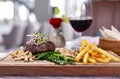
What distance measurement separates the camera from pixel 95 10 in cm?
353

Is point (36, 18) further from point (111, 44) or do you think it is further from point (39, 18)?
point (111, 44)

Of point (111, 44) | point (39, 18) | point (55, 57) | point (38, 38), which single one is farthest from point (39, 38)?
point (39, 18)

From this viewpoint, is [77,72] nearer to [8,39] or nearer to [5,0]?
[8,39]

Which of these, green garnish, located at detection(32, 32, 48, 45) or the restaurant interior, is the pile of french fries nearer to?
green garnish, located at detection(32, 32, 48, 45)

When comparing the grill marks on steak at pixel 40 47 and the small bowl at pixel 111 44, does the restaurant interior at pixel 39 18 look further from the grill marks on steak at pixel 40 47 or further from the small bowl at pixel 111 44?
the grill marks on steak at pixel 40 47

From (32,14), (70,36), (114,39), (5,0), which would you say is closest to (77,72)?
(114,39)

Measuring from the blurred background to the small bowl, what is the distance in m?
2.11

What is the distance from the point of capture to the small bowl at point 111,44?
916 millimetres

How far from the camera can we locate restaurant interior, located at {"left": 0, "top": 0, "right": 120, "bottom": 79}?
3523 millimetres

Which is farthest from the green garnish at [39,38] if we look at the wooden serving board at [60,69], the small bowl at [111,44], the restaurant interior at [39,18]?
the restaurant interior at [39,18]

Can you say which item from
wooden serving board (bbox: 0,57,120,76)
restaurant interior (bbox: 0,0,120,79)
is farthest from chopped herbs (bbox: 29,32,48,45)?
restaurant interior (bbox: 0,0,120,79)

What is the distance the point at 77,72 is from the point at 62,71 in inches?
1.7

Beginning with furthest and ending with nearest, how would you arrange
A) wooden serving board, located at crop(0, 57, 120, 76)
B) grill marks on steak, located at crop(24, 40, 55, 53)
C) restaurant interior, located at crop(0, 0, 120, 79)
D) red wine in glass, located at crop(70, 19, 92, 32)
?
restaurant interior, located at crop(0, 0, 120, 79) → red wine in glass, located at crop(70, 19, 92, 32) → grill marks on steak, located at crop(24, 40, 55, 53) → wooden serving board, located at crop(0, 57, 120, 76)

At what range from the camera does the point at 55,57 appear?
77 cm
